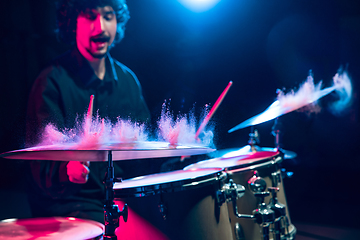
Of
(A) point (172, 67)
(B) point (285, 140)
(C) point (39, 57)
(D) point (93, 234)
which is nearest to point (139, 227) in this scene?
(D) point (93, 234)

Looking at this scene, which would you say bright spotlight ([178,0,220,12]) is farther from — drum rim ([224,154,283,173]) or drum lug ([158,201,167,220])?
drum lug ([158,201,167,220])

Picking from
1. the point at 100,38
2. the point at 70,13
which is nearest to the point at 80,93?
the point at 100,38

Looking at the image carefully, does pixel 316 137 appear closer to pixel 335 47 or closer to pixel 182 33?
pixel 335 47

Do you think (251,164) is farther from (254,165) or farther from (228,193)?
(228,193)

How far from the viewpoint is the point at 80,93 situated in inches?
78.4

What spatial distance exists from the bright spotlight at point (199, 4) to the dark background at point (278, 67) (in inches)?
2.1

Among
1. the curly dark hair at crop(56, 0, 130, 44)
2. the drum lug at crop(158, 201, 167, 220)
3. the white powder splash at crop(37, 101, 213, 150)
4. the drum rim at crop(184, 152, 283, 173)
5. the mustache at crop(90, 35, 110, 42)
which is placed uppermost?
the curly dark hair at crop(56, 0, 130, 44)

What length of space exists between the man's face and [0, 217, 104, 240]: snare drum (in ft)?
4.27

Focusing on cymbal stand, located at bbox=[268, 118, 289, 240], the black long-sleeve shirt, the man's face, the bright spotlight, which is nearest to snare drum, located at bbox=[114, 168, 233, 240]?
the black long-sleeve shirt

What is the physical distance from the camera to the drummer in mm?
1635

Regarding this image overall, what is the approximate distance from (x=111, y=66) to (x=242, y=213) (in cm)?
141

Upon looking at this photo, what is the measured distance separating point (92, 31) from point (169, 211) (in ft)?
5.08

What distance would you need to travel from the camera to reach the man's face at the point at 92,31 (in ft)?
6.94

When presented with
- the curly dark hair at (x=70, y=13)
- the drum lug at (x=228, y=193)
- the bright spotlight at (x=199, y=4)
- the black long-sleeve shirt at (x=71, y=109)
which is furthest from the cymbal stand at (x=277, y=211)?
the bright spotlight at (x=199, y=4)
